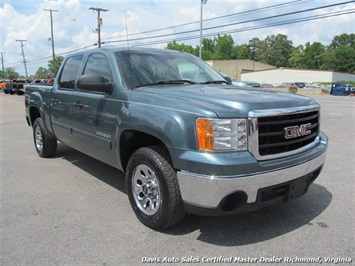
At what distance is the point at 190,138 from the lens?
2742mm

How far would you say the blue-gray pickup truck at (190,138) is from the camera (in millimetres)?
2693

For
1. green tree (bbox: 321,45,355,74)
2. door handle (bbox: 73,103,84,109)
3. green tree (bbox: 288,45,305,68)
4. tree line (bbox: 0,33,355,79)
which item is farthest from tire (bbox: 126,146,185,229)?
green tree (bbox: 288,45,305,68)

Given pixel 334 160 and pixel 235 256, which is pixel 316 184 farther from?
pixel 235 256

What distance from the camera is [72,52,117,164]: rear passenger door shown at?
12.3 feet

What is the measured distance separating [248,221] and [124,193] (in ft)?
5.59

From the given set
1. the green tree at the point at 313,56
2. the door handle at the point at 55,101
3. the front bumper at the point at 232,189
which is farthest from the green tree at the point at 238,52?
the front bumper at the point at 232,189

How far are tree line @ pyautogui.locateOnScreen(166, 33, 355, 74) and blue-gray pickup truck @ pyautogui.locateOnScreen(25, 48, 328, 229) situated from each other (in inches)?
3456

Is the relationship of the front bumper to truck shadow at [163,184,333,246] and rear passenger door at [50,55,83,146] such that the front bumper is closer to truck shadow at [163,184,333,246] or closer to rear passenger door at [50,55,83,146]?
truck shadow at [163,184,333,246]

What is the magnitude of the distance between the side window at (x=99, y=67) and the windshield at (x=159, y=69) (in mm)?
204

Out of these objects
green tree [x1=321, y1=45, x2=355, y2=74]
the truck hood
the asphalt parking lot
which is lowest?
the asphalt parking lot

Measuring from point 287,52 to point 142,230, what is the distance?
12499 cm

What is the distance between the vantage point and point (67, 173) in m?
5.22

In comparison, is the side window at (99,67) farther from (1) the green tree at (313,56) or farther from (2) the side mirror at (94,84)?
(1) the green tree at (313,56)

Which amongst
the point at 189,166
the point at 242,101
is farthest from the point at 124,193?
the point at 242,101
